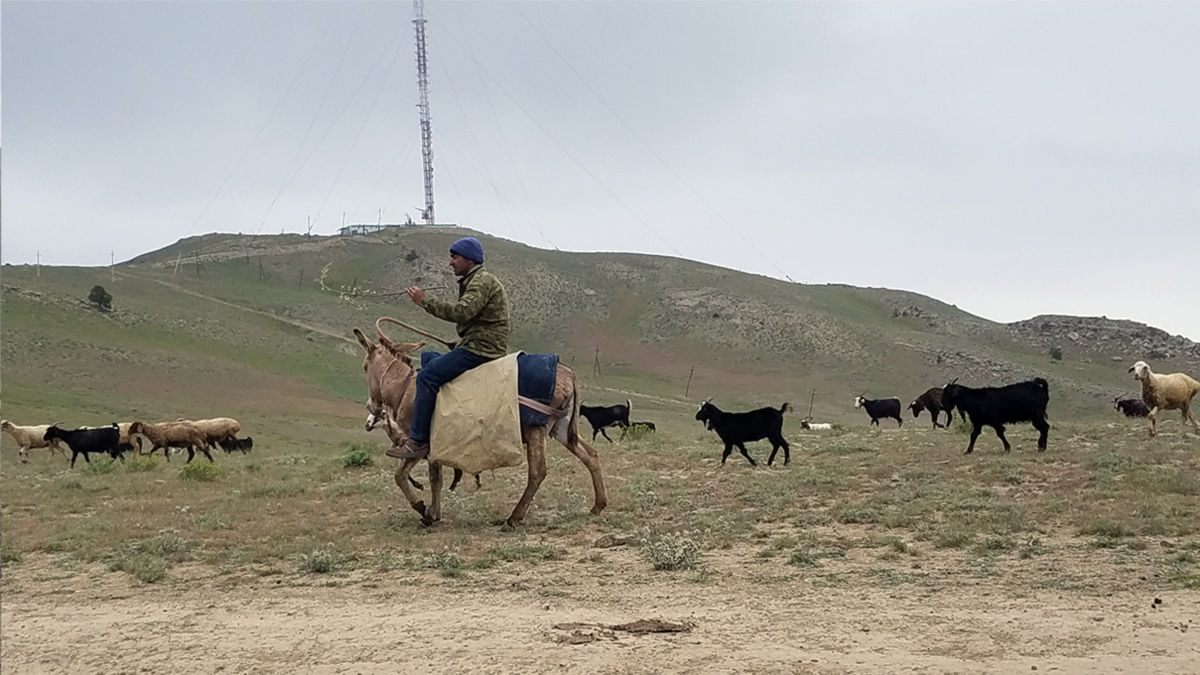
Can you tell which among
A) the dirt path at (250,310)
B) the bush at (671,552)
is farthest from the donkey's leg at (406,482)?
the dirt path at (250,310)

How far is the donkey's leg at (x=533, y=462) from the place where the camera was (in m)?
10.5

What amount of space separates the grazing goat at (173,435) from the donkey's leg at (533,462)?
53.1ft

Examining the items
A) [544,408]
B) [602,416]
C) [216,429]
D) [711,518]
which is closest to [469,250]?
[544,408]

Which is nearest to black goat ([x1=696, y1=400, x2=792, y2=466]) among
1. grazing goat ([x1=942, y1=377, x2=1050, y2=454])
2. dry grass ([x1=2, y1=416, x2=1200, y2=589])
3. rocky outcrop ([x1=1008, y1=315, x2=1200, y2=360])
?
dry grass ([x1=2, y1=416, x2=1200, y2=589])

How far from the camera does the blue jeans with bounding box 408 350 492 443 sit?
9.95m

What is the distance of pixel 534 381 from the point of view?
10.4 metres

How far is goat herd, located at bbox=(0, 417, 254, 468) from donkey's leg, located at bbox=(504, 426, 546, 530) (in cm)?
1492

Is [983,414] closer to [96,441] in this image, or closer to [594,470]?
[594,470]

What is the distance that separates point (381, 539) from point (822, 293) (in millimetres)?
98370

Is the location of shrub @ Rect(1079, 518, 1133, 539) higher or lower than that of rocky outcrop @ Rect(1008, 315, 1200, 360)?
lower

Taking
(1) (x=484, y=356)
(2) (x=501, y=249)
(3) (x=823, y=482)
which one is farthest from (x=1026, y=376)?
(1) (x=484, y=356)

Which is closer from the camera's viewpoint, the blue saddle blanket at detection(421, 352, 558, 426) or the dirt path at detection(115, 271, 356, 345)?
the blue saddle blanket at detection(421, 352, 558, 426)

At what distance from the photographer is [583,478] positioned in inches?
595

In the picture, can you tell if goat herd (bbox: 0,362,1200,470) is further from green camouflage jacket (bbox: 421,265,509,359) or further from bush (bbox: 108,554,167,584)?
bush (bbox: 108,554,167,584)
